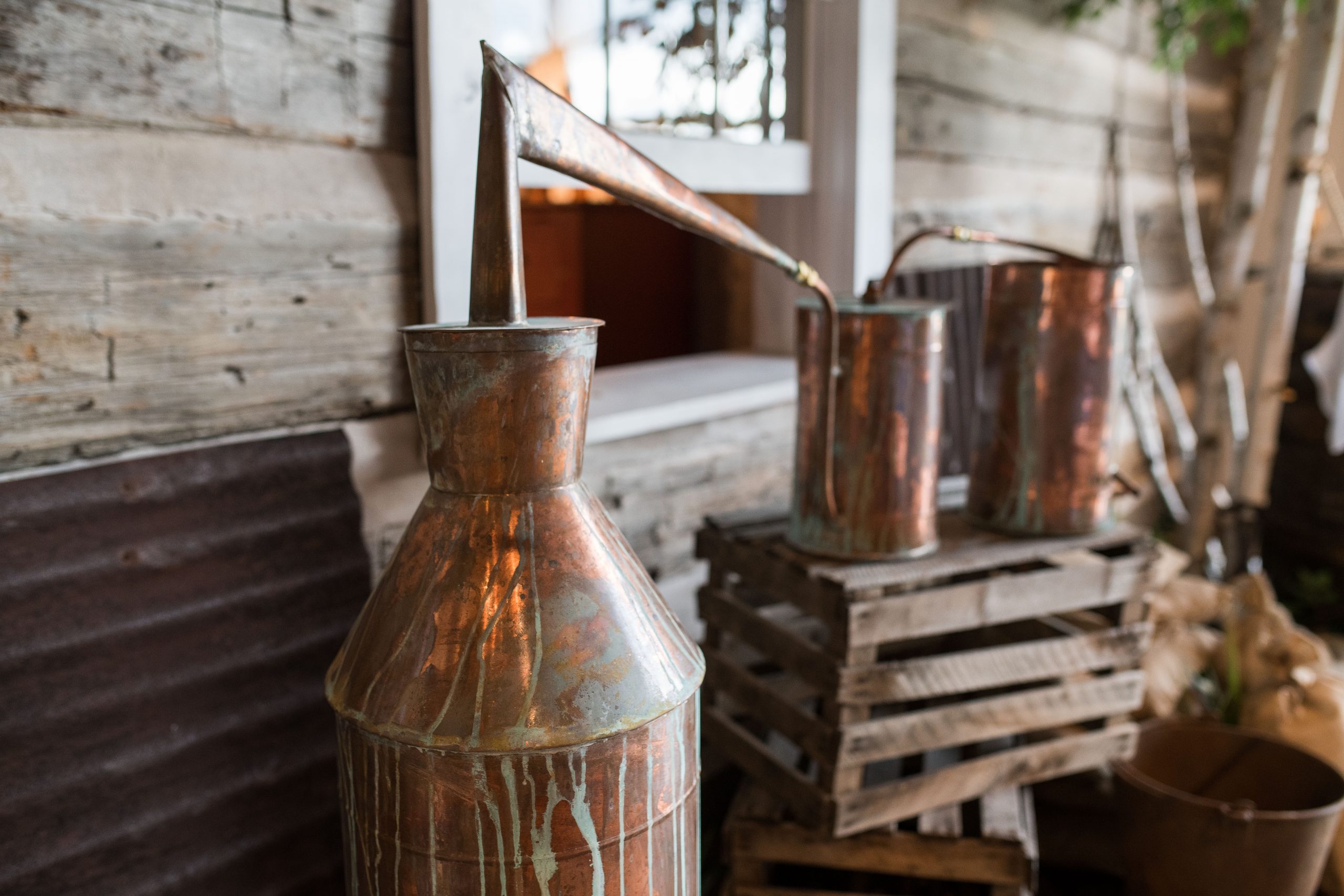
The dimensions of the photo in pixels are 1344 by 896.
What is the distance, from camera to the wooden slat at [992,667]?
1.39m

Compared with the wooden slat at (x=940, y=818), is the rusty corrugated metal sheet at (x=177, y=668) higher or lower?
higher

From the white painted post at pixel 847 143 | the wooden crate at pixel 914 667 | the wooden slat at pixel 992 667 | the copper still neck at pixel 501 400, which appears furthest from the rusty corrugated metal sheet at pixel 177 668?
the white painted post at pixel 847 143

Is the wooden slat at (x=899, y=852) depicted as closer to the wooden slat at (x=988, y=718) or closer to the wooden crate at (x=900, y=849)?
the wooden crate at (x=900, y=849)

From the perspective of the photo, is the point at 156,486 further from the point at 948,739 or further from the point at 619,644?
the point at 948,739

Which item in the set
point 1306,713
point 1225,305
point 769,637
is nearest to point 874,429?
point 769,637

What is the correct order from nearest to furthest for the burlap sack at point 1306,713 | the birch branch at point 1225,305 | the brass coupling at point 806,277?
1. the brass coupling at point 806,277
2. the burlap sack at point 1306,713
3. the birch branch at point 1225,305

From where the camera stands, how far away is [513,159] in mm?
849

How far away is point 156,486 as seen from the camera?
1191 millimetres

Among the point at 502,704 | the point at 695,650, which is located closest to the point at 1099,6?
the point at 695,650

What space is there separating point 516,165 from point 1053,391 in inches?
38.8

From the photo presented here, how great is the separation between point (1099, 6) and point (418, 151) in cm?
226

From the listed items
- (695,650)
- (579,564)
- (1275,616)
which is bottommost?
(1275,616)

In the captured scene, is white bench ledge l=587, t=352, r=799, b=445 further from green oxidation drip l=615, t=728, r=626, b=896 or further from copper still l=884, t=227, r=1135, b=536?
green oxidation drip l=615, t=728, r=626, b=896

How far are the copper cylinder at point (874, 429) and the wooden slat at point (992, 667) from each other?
6.3 inches
